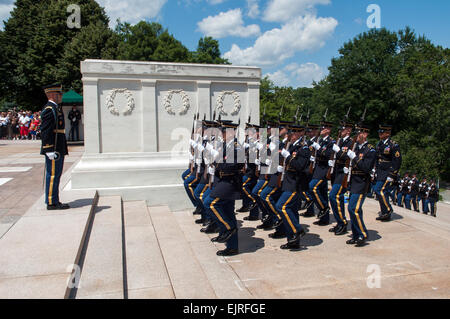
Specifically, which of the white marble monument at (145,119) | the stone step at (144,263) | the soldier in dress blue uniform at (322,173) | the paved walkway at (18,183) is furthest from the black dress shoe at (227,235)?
the paved walkway at (18,183)

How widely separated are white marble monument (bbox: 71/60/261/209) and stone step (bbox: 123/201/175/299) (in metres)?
1.35

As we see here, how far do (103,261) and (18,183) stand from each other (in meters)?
5.49

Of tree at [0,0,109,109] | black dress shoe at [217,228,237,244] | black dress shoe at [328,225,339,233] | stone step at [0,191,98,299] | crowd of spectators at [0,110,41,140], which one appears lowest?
black dress shoe at [328,225,339,233]

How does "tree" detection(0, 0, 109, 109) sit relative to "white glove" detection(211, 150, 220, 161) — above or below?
above

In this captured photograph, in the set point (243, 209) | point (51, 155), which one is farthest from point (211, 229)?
point (51, 155)

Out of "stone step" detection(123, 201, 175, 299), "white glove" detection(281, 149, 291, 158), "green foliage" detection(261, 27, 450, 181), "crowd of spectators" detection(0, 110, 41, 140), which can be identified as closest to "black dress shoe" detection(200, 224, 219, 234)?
→ "stone step" detection(123, 201, 175, 299)

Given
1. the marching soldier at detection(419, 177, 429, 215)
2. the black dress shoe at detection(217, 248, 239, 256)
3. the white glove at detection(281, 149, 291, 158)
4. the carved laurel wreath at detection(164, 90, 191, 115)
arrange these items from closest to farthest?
the black dress shoe at detection(217, 248, 239, 256)
the white glove at detection(281, 149, 291, 158)
the carved laurel wreath at detection(164, 90, 191, 115)
the marching soldier at detection(419, 177, 429, 215)

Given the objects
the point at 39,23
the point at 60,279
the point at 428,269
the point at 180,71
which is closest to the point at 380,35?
the point at 39,23

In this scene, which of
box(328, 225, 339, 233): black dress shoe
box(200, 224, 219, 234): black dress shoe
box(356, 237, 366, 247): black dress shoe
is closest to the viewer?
box(356, 237, 366, 247): black dress shoe

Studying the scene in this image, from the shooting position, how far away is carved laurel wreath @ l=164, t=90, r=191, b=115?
8461 millimetres

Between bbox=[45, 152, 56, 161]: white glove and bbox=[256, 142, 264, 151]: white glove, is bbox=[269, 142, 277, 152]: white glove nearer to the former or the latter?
bbox=[256, 142, 264, 151]: white glove

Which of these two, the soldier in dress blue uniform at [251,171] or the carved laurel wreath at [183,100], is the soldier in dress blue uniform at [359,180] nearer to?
the soldier in dress blue uniform at [251,171]

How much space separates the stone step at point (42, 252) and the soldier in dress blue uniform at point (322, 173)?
409 centimetres

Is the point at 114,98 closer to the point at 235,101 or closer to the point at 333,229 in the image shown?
the point at 235,101
